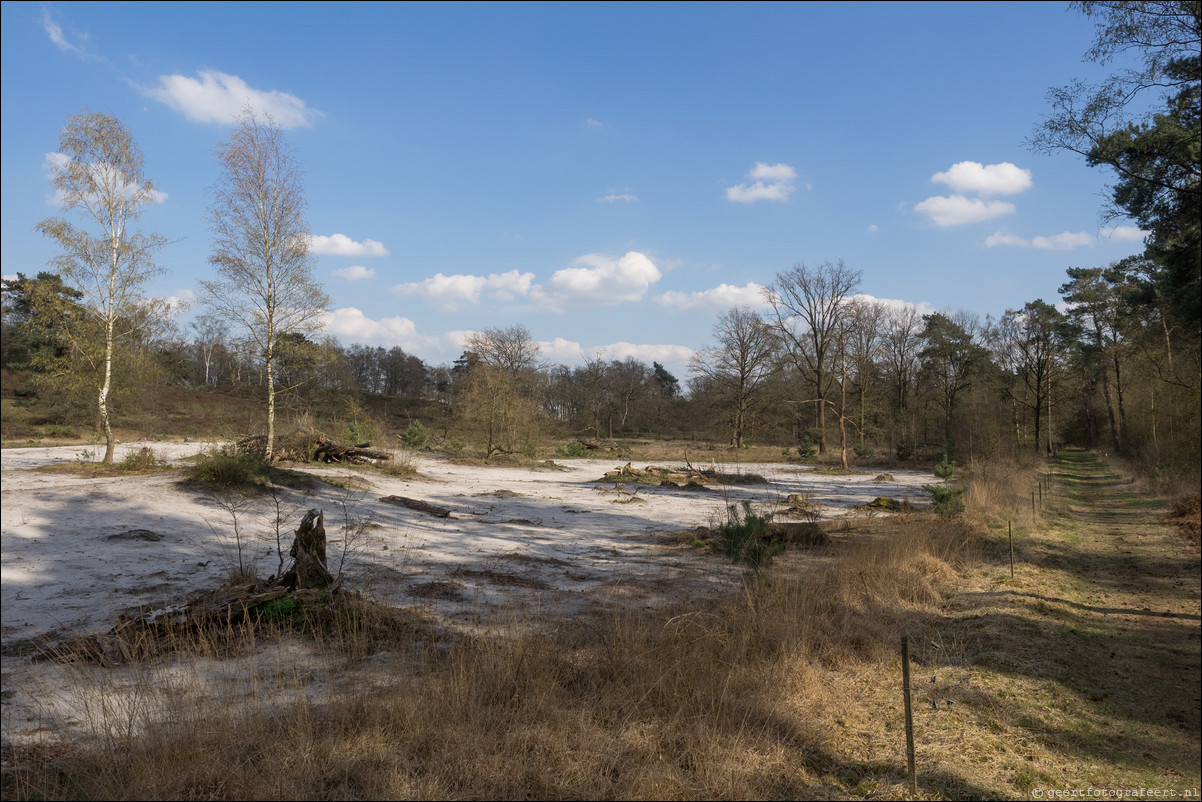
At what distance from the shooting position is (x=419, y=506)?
15.0 m

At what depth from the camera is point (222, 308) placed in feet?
55.1

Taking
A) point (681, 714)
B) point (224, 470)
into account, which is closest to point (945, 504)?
point (681, 714)

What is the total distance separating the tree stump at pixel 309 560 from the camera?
686 centimetres

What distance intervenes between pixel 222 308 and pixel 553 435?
3816cm

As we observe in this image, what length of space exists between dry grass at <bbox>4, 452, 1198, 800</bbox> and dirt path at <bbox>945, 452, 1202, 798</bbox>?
0.09ft

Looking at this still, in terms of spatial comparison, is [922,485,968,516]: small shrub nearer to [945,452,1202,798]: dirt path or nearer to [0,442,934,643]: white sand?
[945,452,1202,798]: dirt path

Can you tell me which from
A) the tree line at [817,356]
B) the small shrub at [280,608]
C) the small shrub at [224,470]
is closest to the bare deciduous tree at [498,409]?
the tree line at [817,356]

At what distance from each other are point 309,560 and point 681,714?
15.1ft

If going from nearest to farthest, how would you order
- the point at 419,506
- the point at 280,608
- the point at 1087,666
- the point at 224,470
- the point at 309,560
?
the point at 1087,666, the point at 280,608, the point at 309,560, the point at 224,470, the point at 419,506

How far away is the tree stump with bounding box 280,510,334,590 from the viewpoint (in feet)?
22.5

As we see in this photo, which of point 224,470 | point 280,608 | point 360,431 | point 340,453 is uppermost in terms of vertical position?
point 360,431

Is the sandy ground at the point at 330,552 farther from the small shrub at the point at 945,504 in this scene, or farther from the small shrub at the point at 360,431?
the small shrub at the point at 360,431

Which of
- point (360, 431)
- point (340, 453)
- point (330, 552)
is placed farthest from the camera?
point (360, 431)

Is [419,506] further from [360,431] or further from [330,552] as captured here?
[360,431]
